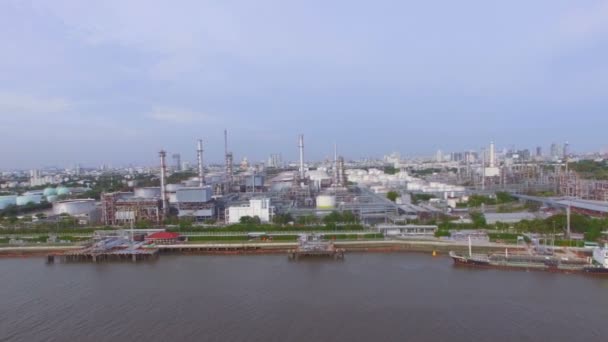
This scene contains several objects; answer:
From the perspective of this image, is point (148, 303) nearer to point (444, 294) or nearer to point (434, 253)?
point (444, 294)

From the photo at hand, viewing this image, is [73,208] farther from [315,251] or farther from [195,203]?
[315,251]

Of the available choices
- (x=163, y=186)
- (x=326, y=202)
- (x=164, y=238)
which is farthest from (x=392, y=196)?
(x=164, y=238)

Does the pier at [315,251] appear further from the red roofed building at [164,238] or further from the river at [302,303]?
the red roofed building at [164,238]

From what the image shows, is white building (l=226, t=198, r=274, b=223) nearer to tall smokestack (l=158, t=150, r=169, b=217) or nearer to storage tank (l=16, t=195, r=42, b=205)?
tall smokestack (l=158, t=150, r=169, b=217)

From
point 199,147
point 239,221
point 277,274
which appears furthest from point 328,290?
point 199,147

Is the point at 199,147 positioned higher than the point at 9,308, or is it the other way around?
the point at 199,147
